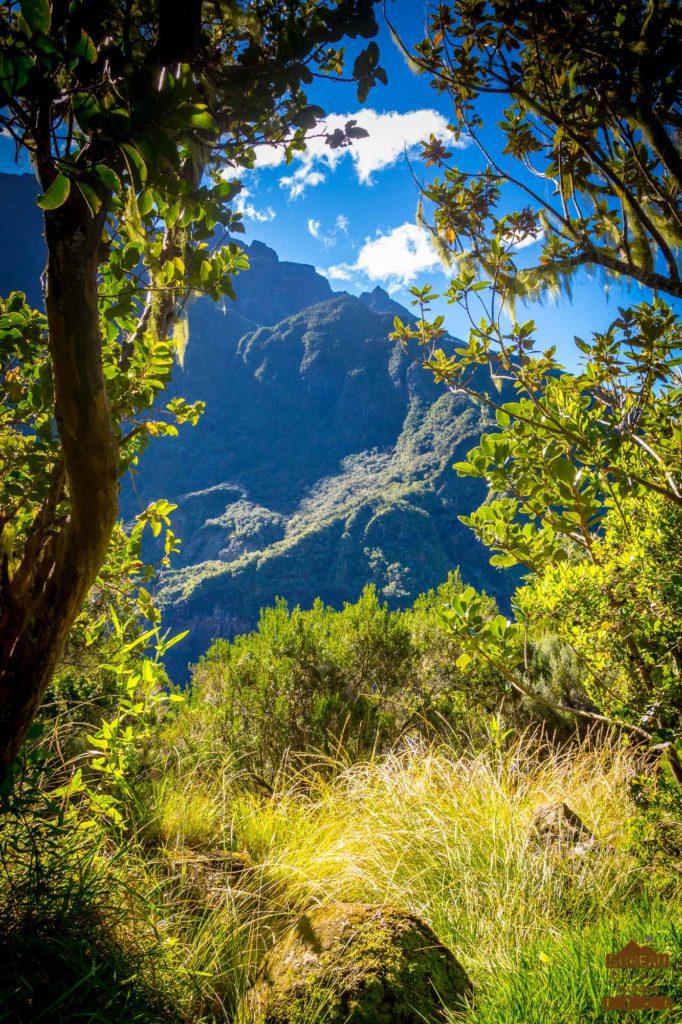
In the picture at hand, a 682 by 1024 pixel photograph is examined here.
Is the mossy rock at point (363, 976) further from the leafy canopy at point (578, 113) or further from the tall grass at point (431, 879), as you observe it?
the leafy canopy at point (578, 113)

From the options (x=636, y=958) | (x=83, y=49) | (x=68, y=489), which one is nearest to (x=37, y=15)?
(x=83, y=49)

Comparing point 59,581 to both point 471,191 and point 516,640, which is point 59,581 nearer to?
point 516,640

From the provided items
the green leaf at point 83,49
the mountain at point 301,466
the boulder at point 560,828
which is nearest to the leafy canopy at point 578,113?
the green leaf at point 83,49

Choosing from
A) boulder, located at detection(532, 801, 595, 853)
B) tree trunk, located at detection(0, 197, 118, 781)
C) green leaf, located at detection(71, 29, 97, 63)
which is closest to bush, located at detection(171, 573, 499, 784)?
boulder, located at detection(532, 801, 595, 853)

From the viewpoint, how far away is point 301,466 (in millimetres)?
94062

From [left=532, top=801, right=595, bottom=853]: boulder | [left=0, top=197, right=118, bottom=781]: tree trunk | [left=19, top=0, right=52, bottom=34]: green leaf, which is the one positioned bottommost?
[left=532, top=801, right=595, bottom=853]: boulder

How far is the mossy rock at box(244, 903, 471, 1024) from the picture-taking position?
1355 millimetres

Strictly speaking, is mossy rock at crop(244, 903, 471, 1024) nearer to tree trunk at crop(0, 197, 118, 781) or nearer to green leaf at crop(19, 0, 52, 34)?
tree trunk at crop(0, 197, 118, 781)

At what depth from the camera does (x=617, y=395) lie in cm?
204

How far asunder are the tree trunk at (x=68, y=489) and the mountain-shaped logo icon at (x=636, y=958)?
1652 millimetres

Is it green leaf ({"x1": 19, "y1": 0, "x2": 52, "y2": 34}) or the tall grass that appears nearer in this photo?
green leaf ({"x1": 19, "y1": 0, "x2": 52, "y2": 34})

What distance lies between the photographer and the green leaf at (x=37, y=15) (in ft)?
1.80

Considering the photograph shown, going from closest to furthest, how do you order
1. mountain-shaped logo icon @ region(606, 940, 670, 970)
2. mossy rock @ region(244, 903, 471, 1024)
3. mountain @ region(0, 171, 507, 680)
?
mountain-shaped logo icon @ region(606, 940, 670, 970)
mossy rock @ region(244, 903, 471, 1024)
mountain @ region(0, 171, 507, 680)

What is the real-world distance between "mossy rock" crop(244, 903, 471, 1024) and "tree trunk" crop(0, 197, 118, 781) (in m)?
1.13
